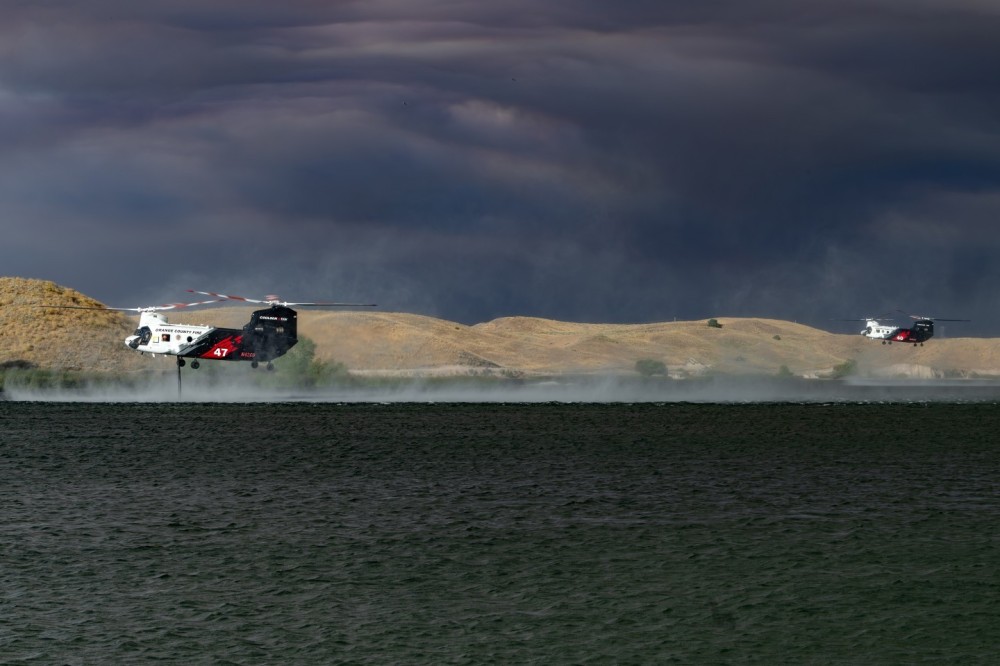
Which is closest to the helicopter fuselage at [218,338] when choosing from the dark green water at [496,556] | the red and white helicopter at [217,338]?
the red and white helicopter at [217,338]

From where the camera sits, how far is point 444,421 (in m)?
135

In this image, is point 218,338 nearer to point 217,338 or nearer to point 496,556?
point 217,338

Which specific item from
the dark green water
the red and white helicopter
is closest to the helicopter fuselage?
the red and white helicopter

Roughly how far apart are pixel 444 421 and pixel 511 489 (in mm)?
73152

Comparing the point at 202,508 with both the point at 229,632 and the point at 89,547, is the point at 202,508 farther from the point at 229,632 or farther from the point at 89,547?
the point at 229,632

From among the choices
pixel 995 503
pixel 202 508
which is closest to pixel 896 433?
pixel 995 503

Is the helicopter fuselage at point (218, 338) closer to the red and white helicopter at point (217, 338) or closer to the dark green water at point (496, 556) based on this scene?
the red and white helicopter at point (217, 338)

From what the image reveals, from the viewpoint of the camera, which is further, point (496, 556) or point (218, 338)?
point (218, 338)

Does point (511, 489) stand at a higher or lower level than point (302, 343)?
lower

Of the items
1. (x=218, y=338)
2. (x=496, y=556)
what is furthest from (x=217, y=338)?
(x=496, y=556)

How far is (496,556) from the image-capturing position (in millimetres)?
39875

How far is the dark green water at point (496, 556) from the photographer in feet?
91.1

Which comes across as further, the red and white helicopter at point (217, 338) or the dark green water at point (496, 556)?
the red and white helicopter at point (217, 338)

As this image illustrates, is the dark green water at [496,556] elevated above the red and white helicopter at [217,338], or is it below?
below
